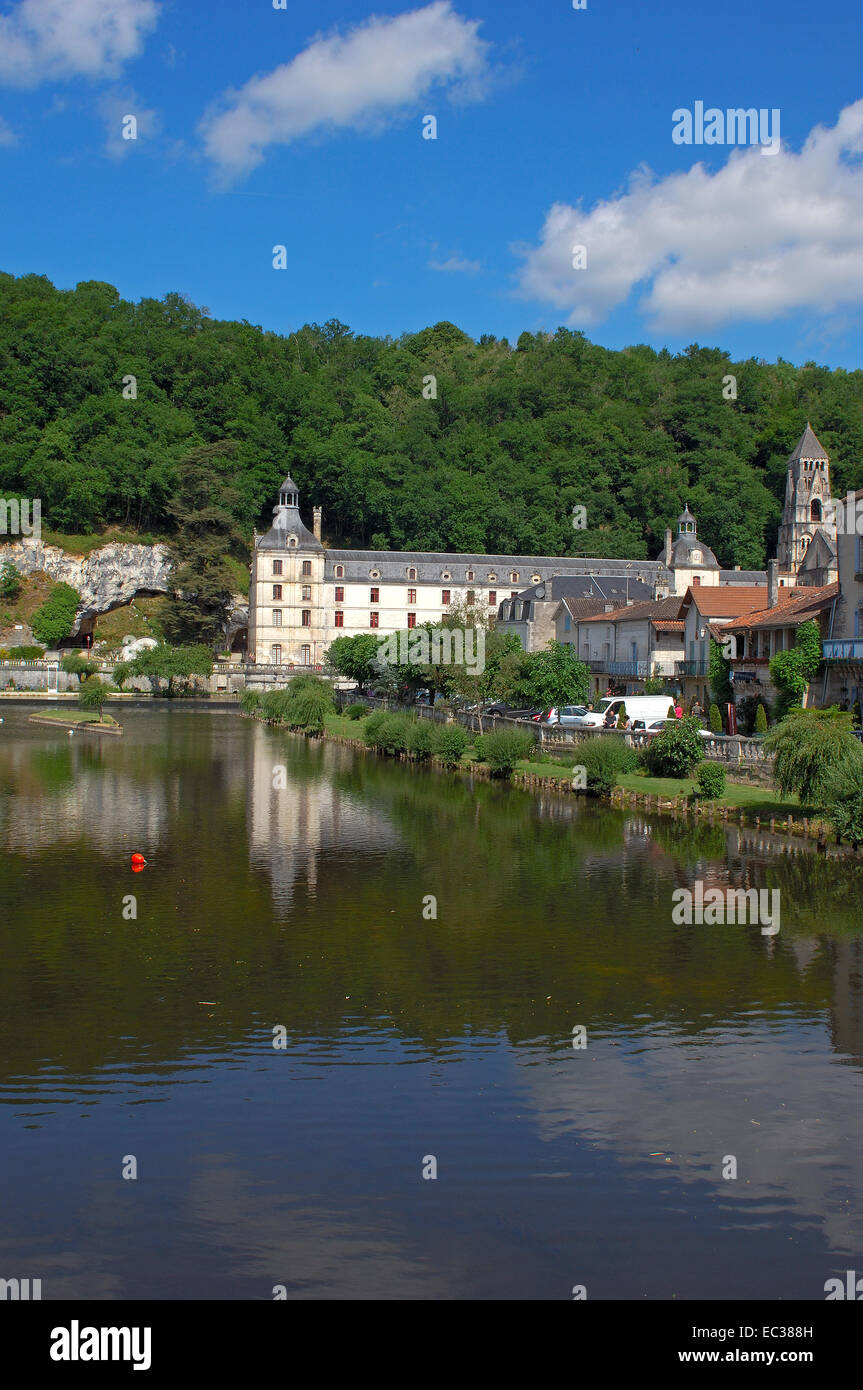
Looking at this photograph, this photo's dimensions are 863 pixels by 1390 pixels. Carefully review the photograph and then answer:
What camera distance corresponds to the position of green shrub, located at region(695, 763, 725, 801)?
3325 centimetres

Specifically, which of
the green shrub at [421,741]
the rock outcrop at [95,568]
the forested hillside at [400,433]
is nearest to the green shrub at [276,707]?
the green shrub at [421,741]

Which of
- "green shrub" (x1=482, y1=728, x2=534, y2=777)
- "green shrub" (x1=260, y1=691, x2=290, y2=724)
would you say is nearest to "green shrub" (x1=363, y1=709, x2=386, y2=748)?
"green shrub" (x1=482, y1=728, x2=534, y2=777)

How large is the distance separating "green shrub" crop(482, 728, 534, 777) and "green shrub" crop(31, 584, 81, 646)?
58.8 meters

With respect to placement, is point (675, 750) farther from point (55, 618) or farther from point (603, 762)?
point (55, 618)

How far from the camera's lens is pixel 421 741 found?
160 feet

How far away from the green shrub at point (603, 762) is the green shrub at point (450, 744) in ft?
29.0

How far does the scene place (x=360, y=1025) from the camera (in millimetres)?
15805

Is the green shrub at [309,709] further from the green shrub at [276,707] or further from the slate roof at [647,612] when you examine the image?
the slate roof at [647,612]

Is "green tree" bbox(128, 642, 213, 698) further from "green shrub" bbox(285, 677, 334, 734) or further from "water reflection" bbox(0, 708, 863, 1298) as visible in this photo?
"water reflection" bbox(0, 708, 863, 1298)

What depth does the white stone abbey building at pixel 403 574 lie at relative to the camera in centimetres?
9206

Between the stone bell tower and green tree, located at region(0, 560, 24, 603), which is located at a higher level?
the stone bell tower

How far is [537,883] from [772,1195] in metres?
13.9

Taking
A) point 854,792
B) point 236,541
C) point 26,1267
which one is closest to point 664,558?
point 236,541
